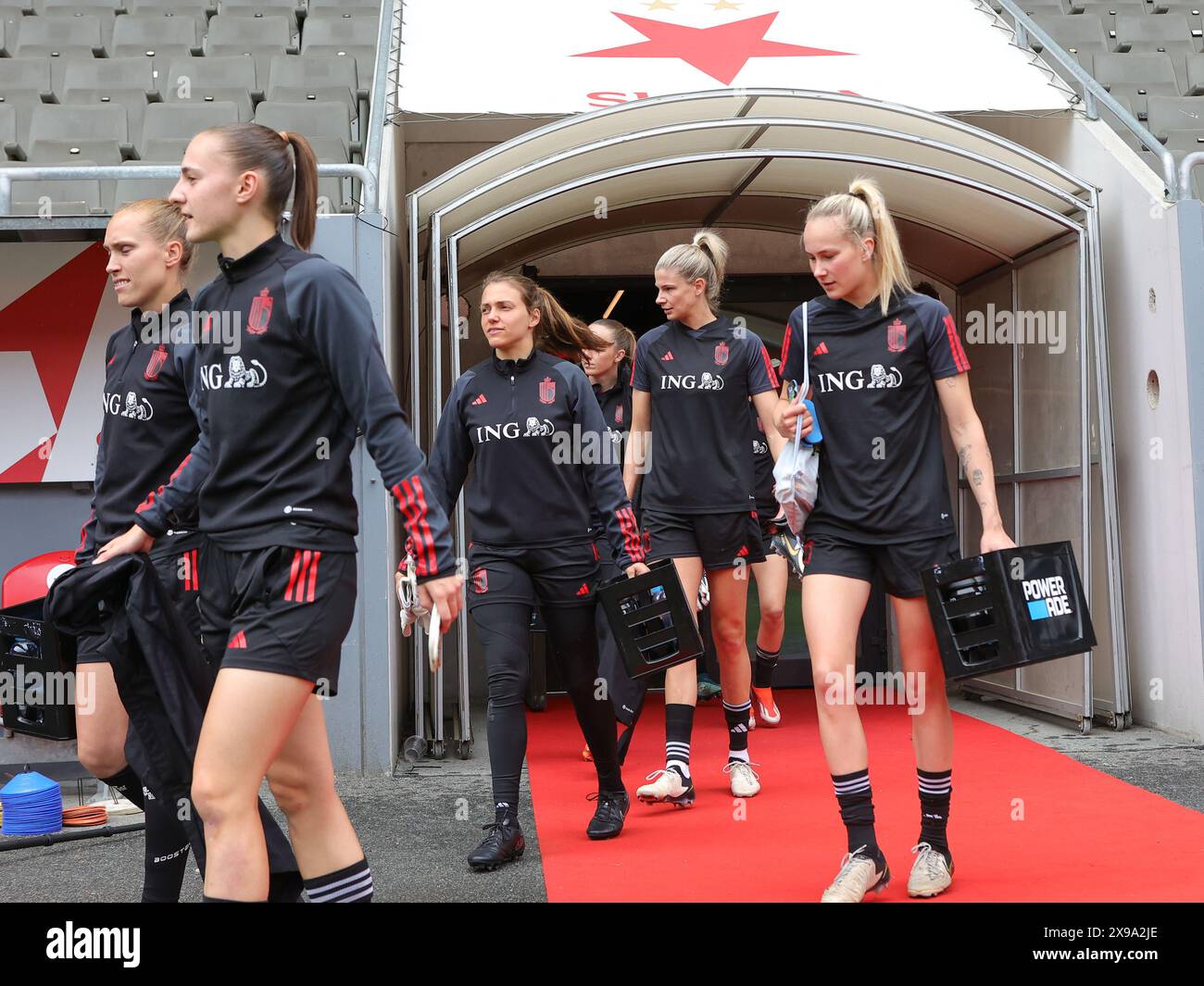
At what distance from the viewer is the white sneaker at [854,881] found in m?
4.03

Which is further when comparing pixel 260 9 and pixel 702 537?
pixel 260 9

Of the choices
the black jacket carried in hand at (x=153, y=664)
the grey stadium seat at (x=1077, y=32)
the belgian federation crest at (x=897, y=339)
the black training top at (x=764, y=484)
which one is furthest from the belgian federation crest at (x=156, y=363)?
the grey stadium seat at (x=1077, y=32)

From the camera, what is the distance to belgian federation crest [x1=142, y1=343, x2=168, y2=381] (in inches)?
154

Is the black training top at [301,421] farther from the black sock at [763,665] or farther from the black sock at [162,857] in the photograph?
the black sock at [763,665]

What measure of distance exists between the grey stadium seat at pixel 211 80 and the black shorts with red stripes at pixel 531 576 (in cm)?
541

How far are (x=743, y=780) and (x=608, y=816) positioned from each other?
3.23ft

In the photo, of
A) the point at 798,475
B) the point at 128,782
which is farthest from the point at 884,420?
the point at 128,782

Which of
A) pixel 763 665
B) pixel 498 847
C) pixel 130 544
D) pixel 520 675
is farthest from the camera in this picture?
pixel 763 665

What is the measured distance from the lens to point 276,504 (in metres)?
3.06

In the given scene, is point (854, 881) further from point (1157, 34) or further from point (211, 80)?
point (1157, 34)

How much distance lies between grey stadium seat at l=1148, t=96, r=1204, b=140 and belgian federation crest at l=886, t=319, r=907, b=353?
19.4ft
